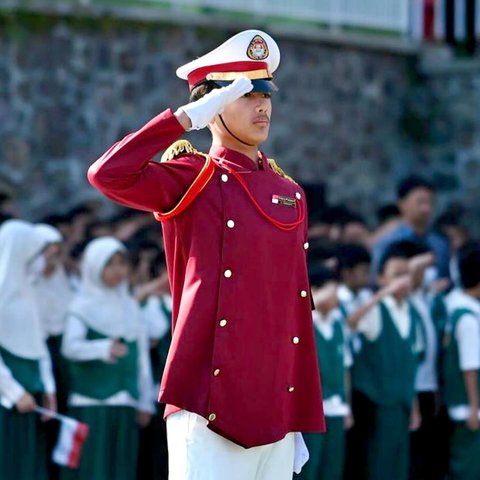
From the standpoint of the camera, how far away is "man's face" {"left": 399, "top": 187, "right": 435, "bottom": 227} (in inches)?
486

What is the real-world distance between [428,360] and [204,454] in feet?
19.2

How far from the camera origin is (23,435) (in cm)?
902

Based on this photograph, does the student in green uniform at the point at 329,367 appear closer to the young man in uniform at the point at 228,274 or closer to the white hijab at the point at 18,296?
the white hijab at the point at 18,296

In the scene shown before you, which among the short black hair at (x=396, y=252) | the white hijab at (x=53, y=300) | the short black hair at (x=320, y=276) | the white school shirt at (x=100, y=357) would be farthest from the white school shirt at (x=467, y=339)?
the white hijab at (x=53, y=300)

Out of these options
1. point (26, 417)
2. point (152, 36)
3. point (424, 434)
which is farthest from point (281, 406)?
point (152, 36)

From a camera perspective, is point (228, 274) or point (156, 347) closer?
point (228, 274)

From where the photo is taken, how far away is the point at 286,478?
17.3 feet

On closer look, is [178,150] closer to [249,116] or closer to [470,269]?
[249,116]

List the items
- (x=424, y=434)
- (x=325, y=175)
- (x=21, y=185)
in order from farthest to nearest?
(x=325, y=175)
(x=21, y=185)
(x=424, y=434)

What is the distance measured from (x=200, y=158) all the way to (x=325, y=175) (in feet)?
34.0

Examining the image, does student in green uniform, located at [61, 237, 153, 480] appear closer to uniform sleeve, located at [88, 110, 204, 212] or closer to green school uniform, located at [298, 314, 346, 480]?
→ green school uniform, located at [298, 314, 346, 480]

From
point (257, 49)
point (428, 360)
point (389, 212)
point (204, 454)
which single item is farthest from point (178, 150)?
point (389, 212)

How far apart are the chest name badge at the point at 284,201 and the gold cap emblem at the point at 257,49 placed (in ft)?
1.50

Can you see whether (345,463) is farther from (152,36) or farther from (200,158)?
(200,158)
